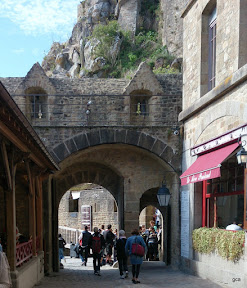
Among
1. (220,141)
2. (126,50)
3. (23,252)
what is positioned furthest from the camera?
(126,50)

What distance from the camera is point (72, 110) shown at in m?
14.8

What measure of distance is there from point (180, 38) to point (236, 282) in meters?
30.5

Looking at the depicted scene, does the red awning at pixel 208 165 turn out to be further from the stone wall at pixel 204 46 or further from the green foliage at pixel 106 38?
the green foliage at pixel 106 38

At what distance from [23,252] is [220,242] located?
3921 mm

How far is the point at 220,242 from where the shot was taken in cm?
883

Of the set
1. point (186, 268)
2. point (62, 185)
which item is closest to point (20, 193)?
point (62, 185)

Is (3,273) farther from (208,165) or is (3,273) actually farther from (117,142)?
(117,142)

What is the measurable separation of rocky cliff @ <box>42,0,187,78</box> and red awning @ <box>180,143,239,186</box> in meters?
21.6

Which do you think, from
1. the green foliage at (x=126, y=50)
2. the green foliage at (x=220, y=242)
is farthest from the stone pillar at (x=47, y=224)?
the green foliage at (x=126, y=50)

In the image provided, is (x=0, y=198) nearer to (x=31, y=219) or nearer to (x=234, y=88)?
(x=31, y=219)

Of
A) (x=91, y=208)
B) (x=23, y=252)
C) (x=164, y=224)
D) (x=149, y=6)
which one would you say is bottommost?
(x=91, y=208)

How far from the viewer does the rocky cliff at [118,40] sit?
3566 centimetres

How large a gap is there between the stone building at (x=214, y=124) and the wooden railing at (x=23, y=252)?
3873mm

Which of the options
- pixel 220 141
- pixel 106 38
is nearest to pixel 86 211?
pixel 106 38
